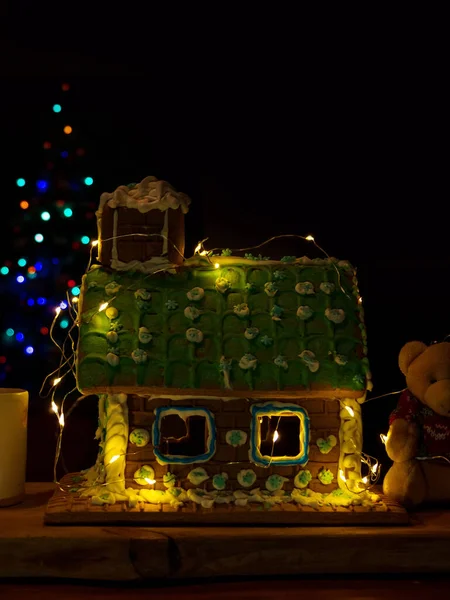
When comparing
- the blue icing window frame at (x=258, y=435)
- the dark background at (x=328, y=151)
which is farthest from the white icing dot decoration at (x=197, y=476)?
the dark background at (x=328, y=151)

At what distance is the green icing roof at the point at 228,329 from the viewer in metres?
1.55

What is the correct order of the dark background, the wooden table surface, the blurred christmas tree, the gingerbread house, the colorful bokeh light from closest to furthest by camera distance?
the wooden table surface, the gingerbread house, the dark background, the blurred christmas tree, the colorful bokeh light

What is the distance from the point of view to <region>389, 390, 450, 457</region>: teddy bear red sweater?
5.44 feet

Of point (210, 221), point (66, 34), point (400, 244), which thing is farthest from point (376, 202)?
point (66, 34)

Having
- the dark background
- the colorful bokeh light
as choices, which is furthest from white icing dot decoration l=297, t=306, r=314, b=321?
the colorful bokeh light

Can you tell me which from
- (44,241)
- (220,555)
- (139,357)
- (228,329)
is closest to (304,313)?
(228,329)

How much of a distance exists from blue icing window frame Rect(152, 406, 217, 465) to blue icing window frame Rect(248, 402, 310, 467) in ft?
0.30

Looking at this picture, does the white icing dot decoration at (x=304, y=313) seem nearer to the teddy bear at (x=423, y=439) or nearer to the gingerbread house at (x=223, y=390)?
the gingerbread house at (x=223, y=390)

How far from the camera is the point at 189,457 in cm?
158

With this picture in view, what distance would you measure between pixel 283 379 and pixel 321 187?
91cm

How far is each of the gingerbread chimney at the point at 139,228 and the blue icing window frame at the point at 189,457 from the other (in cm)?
37

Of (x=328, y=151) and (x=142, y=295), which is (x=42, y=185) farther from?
(x=142, y=295)

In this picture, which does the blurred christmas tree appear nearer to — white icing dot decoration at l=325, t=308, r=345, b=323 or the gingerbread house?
the gingerbread house

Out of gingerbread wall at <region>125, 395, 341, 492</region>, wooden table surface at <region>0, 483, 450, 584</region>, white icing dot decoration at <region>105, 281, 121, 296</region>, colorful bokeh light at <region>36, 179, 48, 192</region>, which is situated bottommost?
wooden table surface at <region>0, 483, 450, 584</region>
